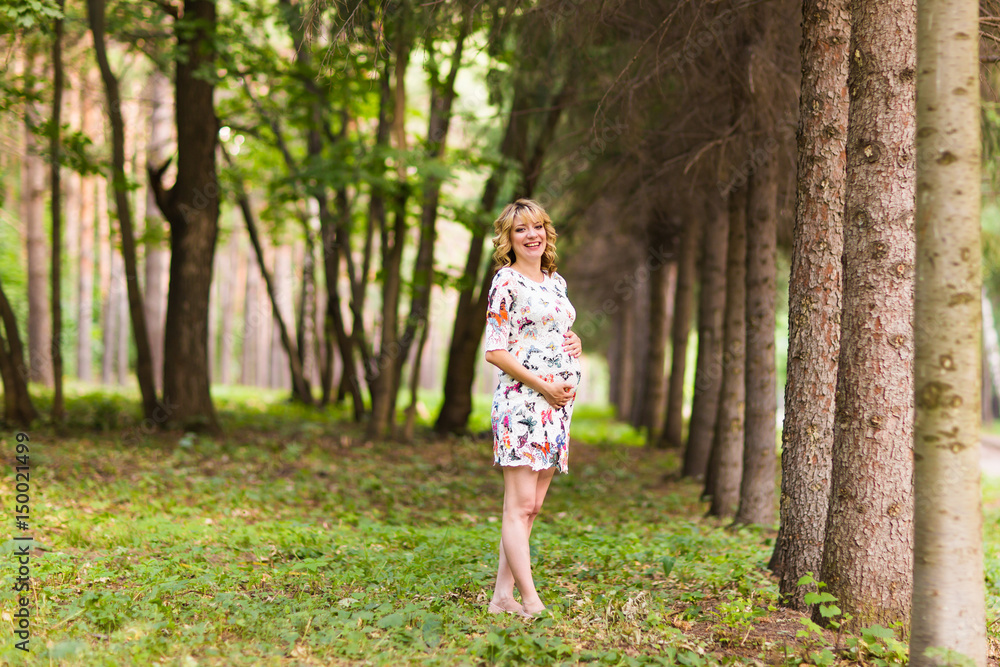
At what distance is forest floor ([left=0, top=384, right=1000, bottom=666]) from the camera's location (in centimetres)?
321

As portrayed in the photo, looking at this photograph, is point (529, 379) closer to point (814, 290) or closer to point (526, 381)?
point (526, 381)

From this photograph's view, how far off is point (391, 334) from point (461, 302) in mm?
2152

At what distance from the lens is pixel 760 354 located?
6801mm

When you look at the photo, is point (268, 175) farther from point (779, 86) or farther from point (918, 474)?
point (918, 474)

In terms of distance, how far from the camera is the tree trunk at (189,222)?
9.46 metres

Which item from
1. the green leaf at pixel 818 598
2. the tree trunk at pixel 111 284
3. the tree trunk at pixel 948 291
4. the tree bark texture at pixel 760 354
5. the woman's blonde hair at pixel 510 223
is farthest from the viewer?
the tree trunk at pixel 111 284

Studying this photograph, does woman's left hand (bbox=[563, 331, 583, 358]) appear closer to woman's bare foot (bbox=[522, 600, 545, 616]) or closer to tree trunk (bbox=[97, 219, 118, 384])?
woman's bare foot (bbox=[522, 600, 545, 616])

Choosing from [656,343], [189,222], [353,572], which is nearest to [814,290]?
[353,572]

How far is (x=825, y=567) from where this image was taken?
3559mm

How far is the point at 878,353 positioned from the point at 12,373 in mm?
9469

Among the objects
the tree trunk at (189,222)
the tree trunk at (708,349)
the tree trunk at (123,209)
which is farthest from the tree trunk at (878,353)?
the tree trunk at (123,209)

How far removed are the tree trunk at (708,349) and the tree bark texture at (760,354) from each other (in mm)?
2881

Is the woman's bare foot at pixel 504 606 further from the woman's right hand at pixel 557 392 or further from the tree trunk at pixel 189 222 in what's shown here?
the tree trunk at pixel 189 222

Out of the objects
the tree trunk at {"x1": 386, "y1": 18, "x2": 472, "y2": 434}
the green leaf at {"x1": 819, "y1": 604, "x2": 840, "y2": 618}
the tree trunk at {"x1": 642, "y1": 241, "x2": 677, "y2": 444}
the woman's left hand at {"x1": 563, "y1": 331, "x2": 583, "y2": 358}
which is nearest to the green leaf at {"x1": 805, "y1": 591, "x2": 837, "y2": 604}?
the green leaf at {"x1": 819, "y1": 604, "x2": 840, "y2": 618}
